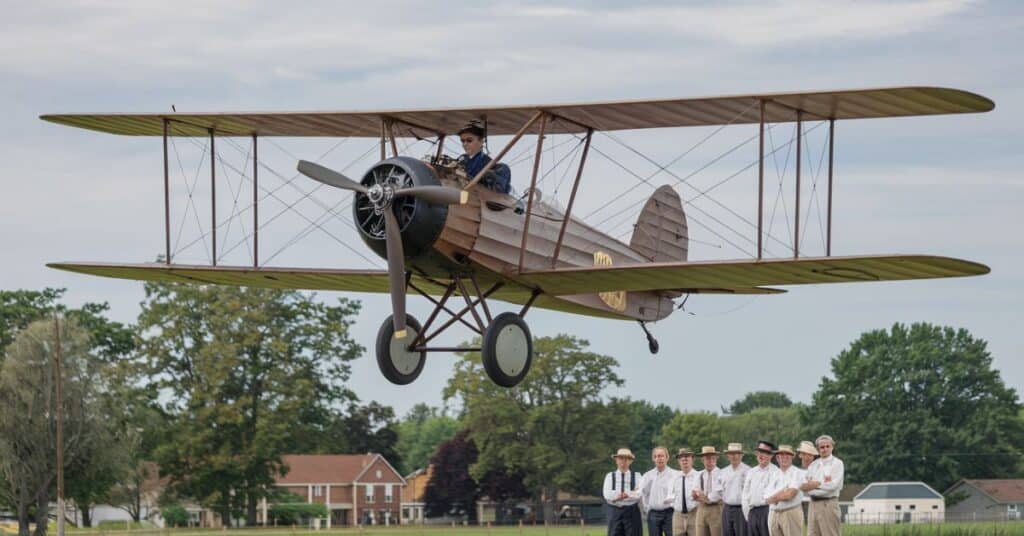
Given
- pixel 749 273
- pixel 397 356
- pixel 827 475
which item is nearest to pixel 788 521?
pixel 827 475

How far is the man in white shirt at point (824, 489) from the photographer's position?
17.4m

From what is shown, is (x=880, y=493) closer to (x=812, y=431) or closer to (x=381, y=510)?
(x=812, y=431)

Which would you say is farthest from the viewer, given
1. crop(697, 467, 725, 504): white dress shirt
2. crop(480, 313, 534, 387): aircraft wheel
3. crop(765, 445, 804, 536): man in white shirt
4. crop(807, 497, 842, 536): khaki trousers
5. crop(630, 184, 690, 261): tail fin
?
crop(630, 184, 690, 261): tail fin

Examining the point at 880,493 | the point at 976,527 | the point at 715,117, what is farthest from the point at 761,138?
the point at 880,493

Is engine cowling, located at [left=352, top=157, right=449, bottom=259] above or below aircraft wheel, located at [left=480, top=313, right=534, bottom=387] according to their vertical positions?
above

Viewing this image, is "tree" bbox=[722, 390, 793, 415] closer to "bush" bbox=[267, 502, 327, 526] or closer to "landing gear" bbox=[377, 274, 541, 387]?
"bush" bbox=[267, 502, 327, 526]

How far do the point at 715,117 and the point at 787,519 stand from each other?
5377mm

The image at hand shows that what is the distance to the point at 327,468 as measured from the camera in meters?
90.7

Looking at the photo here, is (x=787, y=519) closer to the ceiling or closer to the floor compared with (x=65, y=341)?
closer to the floor

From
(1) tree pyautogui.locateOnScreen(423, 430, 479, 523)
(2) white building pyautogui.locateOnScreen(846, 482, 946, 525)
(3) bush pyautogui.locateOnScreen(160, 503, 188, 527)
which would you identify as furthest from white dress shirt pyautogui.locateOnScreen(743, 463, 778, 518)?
(3) bush pyautogui.locateOnScreen(160, 503, 188, 527)

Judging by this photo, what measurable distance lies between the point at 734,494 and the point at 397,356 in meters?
4.58

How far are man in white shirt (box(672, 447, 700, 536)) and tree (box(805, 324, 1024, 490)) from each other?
190 feet

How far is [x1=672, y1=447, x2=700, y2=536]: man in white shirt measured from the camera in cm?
1947

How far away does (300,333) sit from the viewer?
210ft
